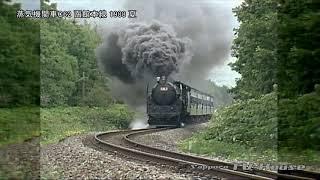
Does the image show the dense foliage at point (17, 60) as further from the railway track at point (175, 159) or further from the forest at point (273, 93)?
the forest at point (273, 93)

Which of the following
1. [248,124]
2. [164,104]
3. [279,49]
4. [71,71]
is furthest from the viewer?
[164,104]

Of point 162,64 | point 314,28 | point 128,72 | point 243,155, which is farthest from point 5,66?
point 314,28

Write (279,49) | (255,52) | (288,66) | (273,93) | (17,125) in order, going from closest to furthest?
(288,66), (279,49), (273,93), (17,125), (255,52)

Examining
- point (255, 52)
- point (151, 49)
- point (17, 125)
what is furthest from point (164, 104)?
point (17, 125)

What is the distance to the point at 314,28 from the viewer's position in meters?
8.36

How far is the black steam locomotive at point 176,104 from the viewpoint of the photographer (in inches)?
425

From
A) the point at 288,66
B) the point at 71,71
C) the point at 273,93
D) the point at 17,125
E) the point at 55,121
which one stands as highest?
the point at 288,66

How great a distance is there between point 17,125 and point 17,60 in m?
1.34

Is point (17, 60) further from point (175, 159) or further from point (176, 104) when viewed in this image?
point (176, 104)

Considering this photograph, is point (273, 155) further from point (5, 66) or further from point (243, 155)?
point (5, 66)

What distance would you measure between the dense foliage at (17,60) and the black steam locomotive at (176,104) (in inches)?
91.8

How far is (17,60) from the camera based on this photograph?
9781mm

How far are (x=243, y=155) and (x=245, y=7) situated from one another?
3526 millimetres

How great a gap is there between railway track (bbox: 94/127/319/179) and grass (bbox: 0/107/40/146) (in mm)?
1275
